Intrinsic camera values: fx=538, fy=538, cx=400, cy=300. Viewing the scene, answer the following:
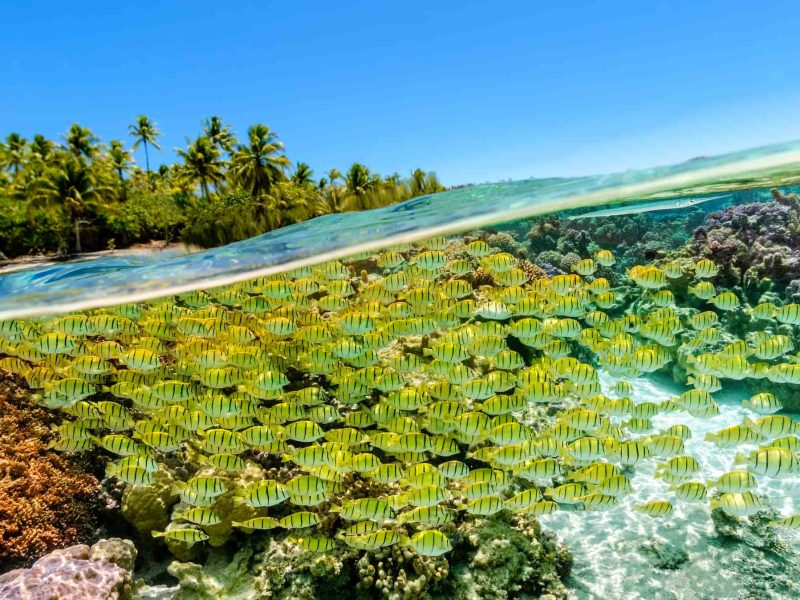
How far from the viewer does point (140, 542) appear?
24.2 feet

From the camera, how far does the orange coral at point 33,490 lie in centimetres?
651

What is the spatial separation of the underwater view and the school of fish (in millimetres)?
32

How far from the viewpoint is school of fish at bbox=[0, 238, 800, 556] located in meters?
5.53

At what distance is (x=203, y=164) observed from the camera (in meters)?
52.0

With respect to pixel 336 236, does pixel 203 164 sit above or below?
above

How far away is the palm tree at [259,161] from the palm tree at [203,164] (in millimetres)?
7317

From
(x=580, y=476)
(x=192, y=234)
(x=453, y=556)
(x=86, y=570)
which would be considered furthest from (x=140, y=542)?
(x=192, y=234)

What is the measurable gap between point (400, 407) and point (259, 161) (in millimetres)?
43571

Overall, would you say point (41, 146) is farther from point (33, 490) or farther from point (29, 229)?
point (33, 490)

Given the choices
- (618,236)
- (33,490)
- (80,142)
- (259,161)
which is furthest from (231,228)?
(80,142)

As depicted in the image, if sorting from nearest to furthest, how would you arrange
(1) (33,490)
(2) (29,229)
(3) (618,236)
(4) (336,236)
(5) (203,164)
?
1. (1) (33,490)
2. (4) (336,236)
3. (3) (618,236)
4. (2) (29,229)
5. (5) (203,164)

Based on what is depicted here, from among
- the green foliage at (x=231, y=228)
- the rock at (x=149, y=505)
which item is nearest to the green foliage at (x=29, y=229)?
the green foliage at (x=231, y=228)

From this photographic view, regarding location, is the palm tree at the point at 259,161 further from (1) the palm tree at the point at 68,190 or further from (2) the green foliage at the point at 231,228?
(2) the green foliage at the point at 231,228

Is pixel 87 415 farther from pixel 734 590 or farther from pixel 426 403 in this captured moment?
pixel 734 590
